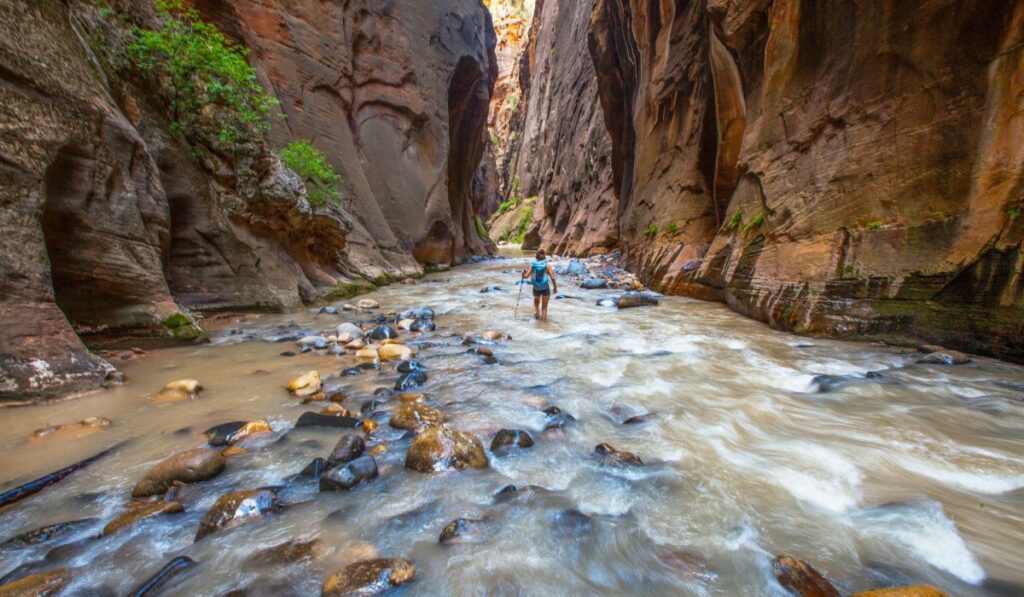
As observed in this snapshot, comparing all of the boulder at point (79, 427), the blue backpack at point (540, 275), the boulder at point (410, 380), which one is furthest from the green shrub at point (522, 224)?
the boulder at point (79, 427)

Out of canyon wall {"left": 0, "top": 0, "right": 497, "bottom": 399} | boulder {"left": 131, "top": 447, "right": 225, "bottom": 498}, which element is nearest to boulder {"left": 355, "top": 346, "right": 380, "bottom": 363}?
canyon wall {"left": 0, "top": 0, "right": 497, "bottom": 399}

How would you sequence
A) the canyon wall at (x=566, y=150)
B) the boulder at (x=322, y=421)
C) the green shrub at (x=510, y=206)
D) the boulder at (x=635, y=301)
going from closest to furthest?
the boulder at (x=322, y=421)
the boulder at (x=635, y=301)
the canyon wall at (x=566, y=150)
the green shrub at (x=510, y=206)

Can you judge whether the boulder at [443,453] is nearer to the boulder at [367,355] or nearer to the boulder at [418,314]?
the boulder at [367,355]

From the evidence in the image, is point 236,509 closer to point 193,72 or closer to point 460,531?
point 460,531

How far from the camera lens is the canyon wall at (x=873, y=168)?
3.85 meters

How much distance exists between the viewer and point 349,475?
215 cm

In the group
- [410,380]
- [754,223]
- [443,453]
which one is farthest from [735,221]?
[443,453]

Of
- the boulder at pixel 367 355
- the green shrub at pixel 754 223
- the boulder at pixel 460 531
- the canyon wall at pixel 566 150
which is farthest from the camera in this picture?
the canyon wall at pixel 566 150

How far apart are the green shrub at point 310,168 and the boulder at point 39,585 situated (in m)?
7.56

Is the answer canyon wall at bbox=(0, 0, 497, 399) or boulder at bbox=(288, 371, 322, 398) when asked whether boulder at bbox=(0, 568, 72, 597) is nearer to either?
boulder at bbox=(288, 371, 322, 398)

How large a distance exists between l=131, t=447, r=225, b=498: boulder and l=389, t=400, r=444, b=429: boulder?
1016 mm

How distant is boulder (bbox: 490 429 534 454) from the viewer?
255 centimetres

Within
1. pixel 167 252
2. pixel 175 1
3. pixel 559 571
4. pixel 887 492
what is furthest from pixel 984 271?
pixel 175 1

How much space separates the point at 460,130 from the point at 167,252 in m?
17.2
